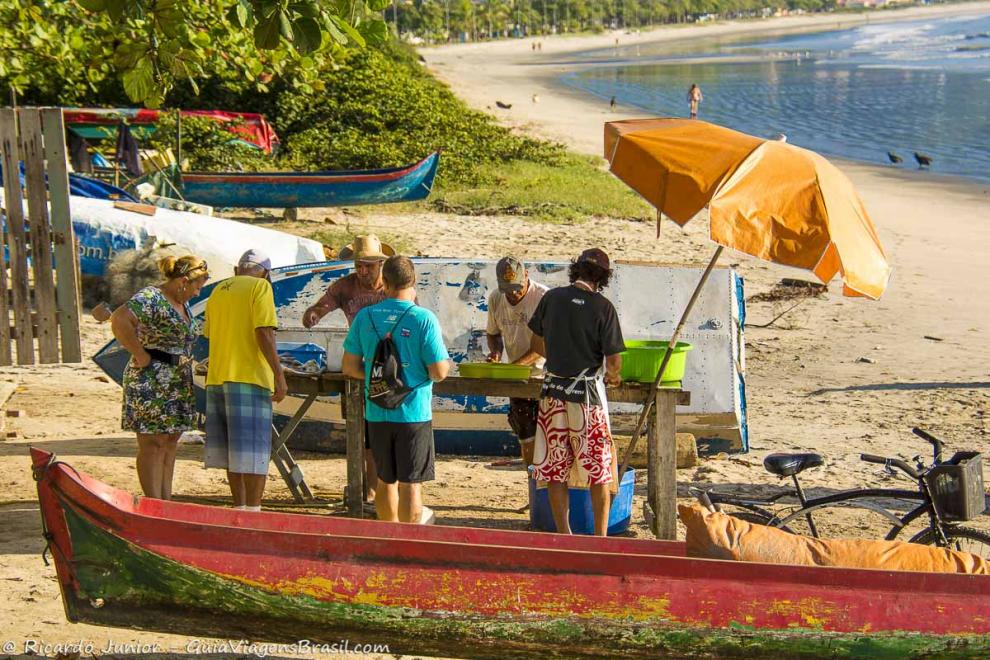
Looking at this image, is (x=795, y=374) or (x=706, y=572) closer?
(x=706, y=572)

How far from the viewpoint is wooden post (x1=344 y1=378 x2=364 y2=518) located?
712cm

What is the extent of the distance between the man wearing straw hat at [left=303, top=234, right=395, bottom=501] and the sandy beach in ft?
1.95

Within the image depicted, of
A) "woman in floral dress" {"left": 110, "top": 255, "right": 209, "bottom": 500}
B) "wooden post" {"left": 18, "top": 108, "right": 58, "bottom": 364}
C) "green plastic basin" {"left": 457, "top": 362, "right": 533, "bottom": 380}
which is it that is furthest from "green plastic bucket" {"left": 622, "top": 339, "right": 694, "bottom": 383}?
"wooden post" {"left": 18, "top": 108, "right": 58, "bottom": 364}

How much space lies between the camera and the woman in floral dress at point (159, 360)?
6.47m

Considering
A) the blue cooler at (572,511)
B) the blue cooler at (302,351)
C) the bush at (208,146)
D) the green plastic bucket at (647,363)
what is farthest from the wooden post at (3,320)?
the bush at (208,146)

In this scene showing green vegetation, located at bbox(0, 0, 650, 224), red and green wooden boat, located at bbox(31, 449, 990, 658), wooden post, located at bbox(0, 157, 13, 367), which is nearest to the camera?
red and green wooden boat, located at bbox(31, 449, 990, 658)

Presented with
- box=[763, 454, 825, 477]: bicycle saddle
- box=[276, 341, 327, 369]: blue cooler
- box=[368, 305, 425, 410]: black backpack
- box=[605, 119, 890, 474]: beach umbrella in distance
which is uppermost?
box=[605, 119, 890, 474]: beach umbrella in distance

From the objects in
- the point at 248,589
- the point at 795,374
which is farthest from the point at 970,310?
the point at 248,589

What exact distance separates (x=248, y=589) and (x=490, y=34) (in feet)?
408

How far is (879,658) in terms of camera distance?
4.84 metres

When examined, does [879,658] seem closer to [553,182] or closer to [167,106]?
[553,182]

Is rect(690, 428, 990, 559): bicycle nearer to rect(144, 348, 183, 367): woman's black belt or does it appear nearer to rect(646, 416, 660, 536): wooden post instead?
rect(646, 416, 660, 536): wooden post

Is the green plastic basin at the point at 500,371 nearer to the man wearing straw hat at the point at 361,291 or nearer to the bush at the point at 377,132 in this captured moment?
the man wearing straw hat at the point at 361,291

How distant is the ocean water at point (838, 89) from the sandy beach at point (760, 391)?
15.9 metres
